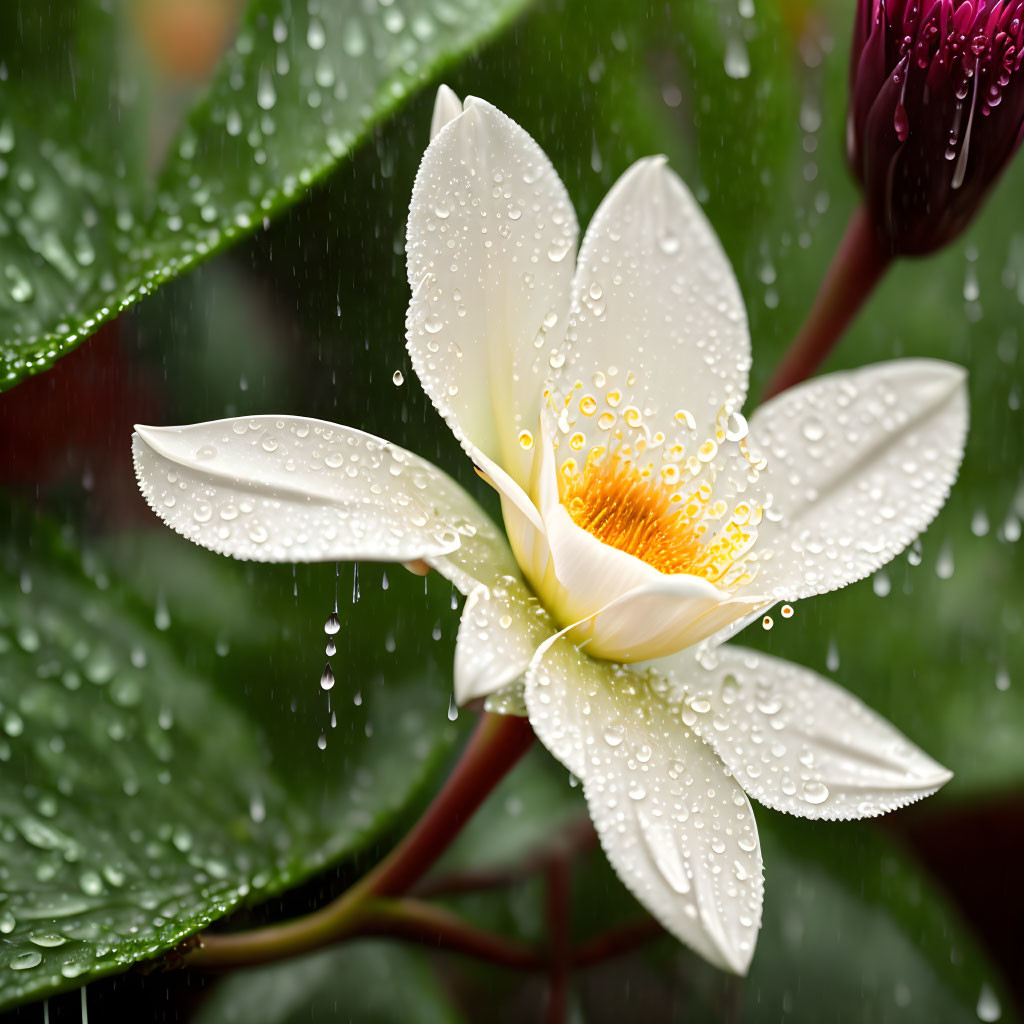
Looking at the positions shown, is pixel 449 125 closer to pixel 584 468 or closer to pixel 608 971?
pixel 584 468

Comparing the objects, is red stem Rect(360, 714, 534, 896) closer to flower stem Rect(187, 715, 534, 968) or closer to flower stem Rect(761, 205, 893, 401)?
flower stem Rect(187, 715, 534, 968)

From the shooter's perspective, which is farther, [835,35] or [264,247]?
[835,35]

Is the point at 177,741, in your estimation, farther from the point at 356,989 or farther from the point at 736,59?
the point at 736,59

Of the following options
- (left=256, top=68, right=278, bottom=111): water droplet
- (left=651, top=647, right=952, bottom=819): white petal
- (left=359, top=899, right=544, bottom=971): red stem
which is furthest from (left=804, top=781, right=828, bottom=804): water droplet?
(left=256, top=68, right=278, bottom=111): water droplet

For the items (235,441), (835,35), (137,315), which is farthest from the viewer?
(835,35)

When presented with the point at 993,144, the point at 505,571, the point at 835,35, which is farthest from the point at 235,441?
the point at 835,35

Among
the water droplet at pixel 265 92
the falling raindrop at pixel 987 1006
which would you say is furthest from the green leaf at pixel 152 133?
the falling raindrop at pixel 987 1006

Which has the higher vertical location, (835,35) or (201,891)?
(835,35)
